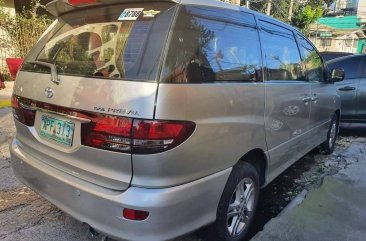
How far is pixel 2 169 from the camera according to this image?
4.37 metres

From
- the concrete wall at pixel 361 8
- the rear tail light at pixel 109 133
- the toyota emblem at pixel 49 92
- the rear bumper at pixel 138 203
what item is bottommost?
the rear bumper at pixel 138 203

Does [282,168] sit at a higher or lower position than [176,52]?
lower

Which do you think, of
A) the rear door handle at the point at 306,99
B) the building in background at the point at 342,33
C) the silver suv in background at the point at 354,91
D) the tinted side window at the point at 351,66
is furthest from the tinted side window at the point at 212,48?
the building in background at the point at 342,33

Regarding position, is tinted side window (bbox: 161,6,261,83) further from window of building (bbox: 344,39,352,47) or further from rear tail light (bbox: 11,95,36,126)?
window of building (bbox: 344,39,352,47)

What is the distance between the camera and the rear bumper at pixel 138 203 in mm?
2221

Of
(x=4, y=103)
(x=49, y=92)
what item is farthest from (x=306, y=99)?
(x=4, y=103)

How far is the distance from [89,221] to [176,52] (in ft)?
3.81

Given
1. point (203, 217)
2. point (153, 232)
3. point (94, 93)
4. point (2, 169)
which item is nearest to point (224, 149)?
point (203, 217)

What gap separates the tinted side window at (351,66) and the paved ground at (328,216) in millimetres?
2932

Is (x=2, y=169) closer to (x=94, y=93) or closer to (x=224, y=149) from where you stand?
(x=94, y=93)

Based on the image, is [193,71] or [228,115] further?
[228,115]

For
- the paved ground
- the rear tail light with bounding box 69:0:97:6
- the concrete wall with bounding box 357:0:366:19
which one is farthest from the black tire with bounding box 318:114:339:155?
the concrete wall with bounding box 357:0:366:19

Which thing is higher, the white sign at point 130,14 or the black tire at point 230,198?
the white sign at point 130,14

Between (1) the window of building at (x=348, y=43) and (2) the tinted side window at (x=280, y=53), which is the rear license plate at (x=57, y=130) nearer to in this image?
(2) the tinted side window at (x=280, y=53)
